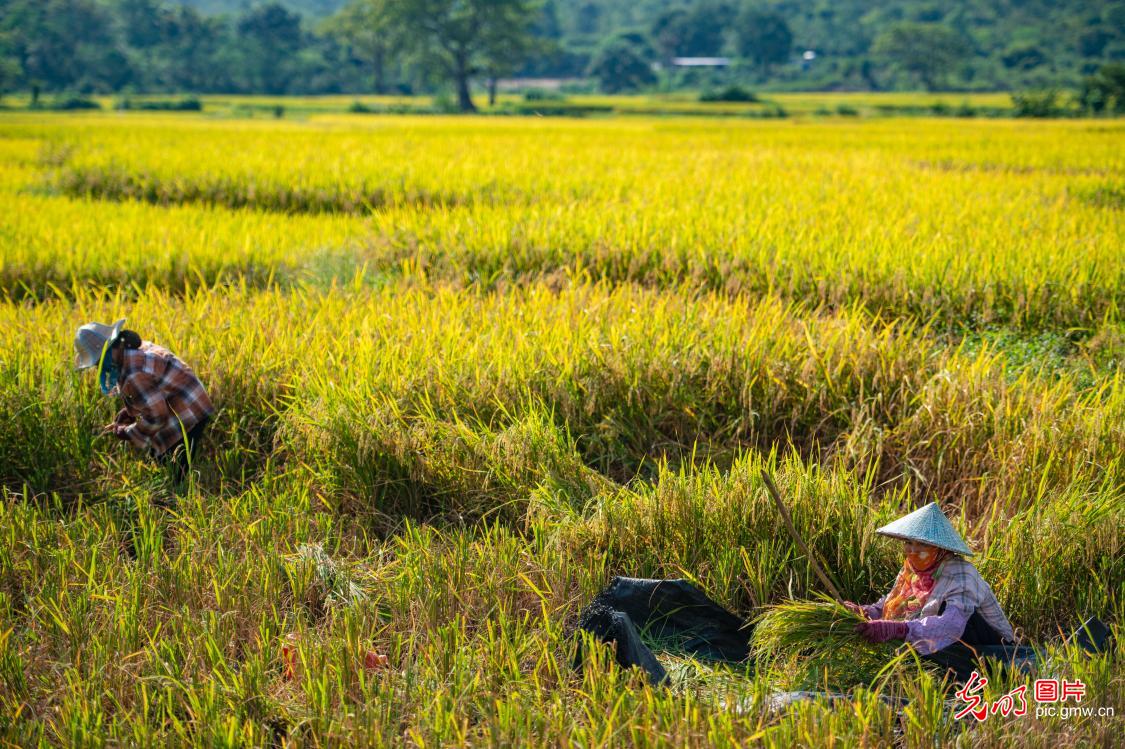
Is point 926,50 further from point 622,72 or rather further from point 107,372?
point 107,372

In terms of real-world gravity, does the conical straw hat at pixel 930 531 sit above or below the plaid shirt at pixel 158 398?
above

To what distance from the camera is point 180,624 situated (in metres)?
2.29

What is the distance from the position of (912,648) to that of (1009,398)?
160 centimetres

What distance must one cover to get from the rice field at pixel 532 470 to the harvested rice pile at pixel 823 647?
2.4 inches

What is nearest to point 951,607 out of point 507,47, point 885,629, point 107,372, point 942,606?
point 942,606

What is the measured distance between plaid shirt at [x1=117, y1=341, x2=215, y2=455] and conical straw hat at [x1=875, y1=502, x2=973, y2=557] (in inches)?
90.0

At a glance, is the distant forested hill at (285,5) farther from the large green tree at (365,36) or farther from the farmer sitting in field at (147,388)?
the farmer sitting in field at (147,388)

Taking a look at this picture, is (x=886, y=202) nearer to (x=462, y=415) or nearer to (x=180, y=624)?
(x=462, y=415)

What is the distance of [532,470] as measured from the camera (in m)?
2.98

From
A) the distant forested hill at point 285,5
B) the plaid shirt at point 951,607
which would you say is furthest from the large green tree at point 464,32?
the distant forested hill at point 285,5

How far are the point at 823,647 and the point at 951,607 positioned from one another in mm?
288

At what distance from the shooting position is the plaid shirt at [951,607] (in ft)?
6.50

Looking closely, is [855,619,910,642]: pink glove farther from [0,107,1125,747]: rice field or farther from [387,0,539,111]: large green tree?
[387,0,539,111]: large green tree

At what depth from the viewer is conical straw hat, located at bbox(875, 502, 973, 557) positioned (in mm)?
1951
